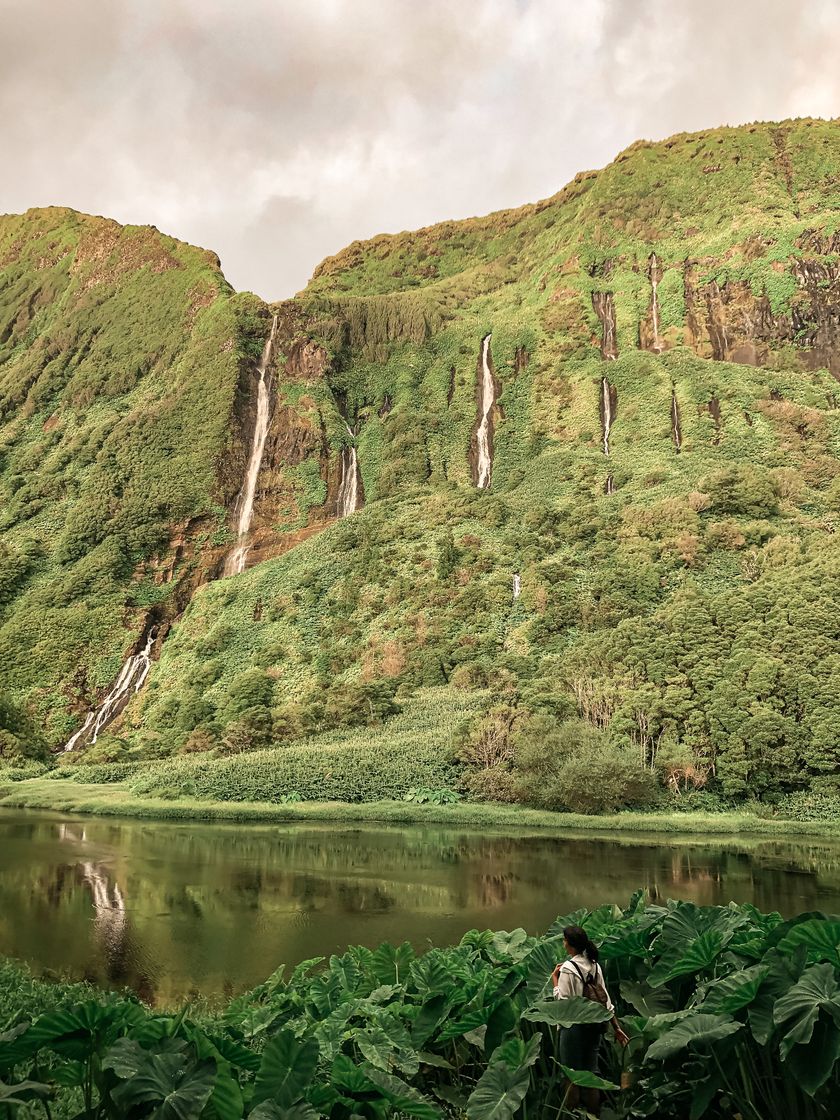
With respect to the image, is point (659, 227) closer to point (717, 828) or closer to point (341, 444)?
point (341, 444)

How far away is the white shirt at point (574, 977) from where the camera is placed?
6234 millimetres

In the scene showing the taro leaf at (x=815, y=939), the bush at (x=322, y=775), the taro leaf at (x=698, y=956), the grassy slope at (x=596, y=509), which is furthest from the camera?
the grassy slope at (x=596, y=509)

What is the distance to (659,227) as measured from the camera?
103000mm

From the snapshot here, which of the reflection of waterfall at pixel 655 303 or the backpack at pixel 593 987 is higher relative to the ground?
the reflection of waterfall at pixel 655 303

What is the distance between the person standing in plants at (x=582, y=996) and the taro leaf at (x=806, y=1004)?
1489 mm

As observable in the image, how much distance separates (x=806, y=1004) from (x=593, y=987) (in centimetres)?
199

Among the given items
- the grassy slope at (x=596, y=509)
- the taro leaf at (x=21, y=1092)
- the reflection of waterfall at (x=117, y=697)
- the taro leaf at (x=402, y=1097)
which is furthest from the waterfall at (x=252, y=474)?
the taro leaf at (x=21, y=1092)

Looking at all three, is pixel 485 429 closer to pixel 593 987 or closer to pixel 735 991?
pixel 593 987

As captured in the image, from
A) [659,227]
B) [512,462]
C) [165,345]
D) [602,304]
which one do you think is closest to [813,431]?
[512,462]

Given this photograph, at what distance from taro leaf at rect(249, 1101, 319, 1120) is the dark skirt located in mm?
2209

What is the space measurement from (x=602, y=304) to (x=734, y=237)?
662 inches

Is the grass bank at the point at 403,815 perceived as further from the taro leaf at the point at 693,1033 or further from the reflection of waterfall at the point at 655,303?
the reflection of waterfall at the point at 655,303

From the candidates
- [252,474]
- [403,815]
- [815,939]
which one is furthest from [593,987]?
[252,474]

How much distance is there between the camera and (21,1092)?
439 cm
